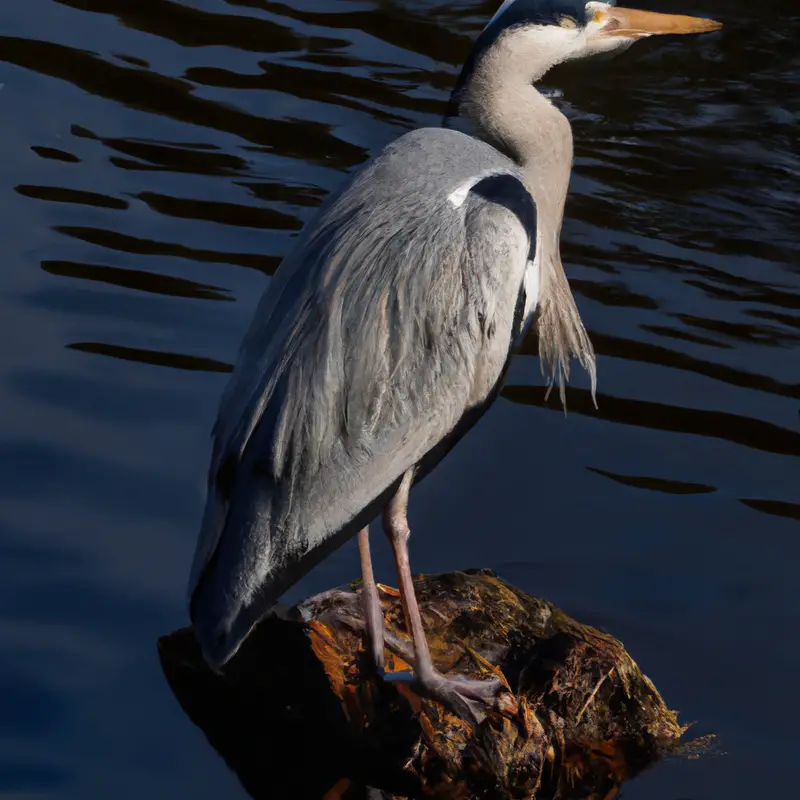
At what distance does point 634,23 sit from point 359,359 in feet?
6.14

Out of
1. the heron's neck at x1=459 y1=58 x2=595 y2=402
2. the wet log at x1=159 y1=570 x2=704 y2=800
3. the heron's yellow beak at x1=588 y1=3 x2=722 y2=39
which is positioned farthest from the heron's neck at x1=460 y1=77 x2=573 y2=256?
the wet log at x1=159 y1=570 x2=704 y2=800

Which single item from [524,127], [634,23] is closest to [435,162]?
[524,127]

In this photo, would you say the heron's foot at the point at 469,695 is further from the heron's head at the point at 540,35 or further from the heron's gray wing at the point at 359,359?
the heron's head at the point at 540,35

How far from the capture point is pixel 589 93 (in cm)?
953

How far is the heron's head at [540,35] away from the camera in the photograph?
4984 millimetres

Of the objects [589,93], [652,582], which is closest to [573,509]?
[652,582]

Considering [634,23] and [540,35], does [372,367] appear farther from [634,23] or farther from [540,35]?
[634,23]

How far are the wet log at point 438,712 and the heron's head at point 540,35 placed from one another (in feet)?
6.02

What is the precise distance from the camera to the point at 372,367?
14.6ft

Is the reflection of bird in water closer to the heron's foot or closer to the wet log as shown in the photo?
the heron's foot

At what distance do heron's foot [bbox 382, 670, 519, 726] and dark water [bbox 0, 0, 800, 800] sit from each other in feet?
1.81

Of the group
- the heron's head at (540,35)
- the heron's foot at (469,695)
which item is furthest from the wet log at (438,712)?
the heron's head at (540,35)

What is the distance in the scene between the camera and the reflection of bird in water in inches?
170

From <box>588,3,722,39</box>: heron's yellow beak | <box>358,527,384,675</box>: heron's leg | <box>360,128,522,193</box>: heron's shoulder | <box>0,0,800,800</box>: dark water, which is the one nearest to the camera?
<box>358,527,384,675</box>: heron's leg
